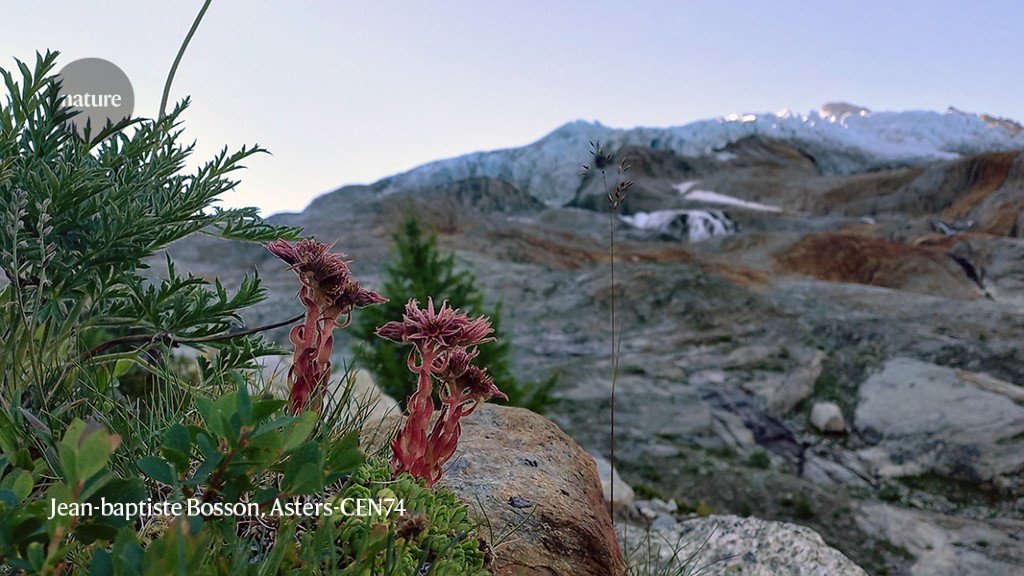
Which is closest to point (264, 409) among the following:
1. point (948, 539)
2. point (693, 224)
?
point (948, 539)

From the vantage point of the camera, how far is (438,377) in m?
1.83

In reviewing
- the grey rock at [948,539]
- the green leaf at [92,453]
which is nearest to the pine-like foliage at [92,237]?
the green leaf at [92,453]

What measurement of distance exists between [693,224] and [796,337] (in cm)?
1667

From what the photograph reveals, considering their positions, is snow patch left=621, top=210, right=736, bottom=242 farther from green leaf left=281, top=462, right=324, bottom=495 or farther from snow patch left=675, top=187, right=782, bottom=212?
green leaf left=281, top=462, right=324, bottom=495

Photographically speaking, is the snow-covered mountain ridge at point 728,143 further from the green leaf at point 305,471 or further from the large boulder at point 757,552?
the green leaf at point 305,471

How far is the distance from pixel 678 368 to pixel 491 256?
10.3m

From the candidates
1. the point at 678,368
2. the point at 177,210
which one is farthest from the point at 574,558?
the point at 678,368

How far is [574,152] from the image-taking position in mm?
46469

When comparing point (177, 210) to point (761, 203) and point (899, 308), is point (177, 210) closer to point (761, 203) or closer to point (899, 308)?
point (899, 308)

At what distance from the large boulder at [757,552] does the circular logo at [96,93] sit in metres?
3.36

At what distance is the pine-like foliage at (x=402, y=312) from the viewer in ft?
27.4

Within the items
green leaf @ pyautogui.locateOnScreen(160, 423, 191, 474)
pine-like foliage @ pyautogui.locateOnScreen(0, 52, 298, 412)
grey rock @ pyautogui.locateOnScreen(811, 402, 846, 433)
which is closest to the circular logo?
pine-like foliage @ pyautogui.locateOnScreen(0, 52, 298, 412)

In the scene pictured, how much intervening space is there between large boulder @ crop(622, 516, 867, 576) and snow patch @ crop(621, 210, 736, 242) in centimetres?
2619

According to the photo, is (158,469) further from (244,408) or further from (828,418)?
(828,418)
